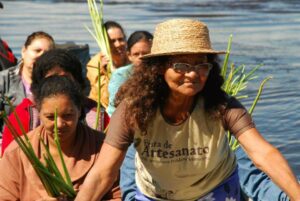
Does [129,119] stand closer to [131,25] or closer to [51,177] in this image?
[51,177]

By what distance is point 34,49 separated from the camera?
6.33 metres

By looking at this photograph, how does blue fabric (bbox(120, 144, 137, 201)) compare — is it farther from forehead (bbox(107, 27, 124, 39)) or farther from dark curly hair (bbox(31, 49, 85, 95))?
forehead (bbox(107, 27, 124, 39))

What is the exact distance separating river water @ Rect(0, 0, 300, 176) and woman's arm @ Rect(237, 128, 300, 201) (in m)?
4.45

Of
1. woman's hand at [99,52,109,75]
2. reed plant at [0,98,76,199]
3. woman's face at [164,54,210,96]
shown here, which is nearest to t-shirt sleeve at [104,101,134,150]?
woman's face at [164,54,210,96]

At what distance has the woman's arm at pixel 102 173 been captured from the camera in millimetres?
3719

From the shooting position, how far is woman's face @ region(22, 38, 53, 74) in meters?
6.25

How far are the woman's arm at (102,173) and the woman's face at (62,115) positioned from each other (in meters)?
0.60

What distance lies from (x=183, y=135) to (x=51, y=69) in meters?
1.60

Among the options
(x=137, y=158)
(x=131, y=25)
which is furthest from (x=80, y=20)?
(x=137, y=158)

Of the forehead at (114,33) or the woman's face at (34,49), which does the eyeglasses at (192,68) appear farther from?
the forehead at (114,33)

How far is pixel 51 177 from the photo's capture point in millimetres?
4152

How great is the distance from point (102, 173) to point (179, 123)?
380 mm

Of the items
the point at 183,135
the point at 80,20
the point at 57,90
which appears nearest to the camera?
the point at 183,135

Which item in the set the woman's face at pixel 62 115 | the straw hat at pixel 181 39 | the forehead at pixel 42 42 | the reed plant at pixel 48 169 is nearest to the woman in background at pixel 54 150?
the woman's face at pixel 62 115
